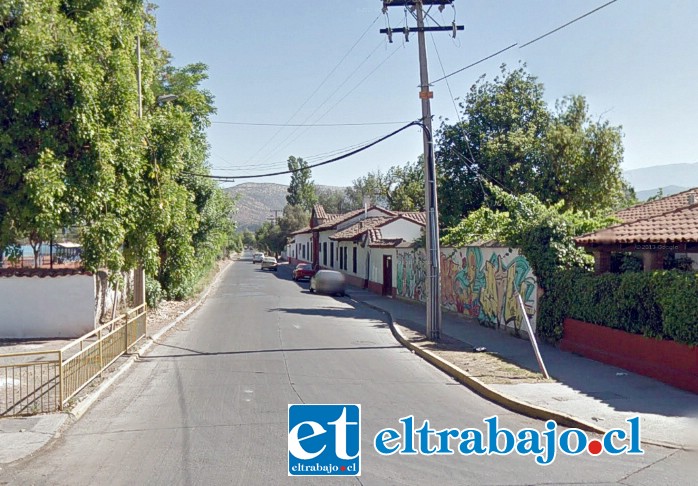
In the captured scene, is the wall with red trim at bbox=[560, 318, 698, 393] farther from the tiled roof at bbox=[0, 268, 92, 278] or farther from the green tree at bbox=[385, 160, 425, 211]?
the green tree at bbox=[385, 160, 425, 211]

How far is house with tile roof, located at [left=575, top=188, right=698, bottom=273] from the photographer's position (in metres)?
12.6

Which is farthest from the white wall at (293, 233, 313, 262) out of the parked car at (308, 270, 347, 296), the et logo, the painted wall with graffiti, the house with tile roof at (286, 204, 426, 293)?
the et logo

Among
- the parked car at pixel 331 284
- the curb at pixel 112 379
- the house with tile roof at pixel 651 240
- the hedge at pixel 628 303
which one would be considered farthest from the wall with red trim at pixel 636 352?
the parked car at pixel 331 284

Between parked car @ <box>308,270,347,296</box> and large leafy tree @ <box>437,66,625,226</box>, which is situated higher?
large leafy tree @ <box>437,66,625,226</box>

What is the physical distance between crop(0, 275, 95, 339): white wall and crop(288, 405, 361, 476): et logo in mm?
9614

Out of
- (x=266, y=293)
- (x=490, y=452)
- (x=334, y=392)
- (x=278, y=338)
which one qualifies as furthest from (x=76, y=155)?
(x=266, y=293)

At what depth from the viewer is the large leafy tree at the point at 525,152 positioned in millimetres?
28703

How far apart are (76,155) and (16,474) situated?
10.3 meters

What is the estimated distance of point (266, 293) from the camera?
1403 inches

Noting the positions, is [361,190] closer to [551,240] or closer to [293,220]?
[293,220]

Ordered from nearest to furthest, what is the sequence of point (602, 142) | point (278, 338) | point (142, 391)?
point (142, 391)
point (278, 338)
point (602, 142)

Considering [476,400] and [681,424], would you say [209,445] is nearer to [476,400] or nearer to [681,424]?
[476,400]

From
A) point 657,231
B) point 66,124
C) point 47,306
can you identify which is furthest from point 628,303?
point 47,306

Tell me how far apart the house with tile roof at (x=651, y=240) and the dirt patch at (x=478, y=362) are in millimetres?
3250
